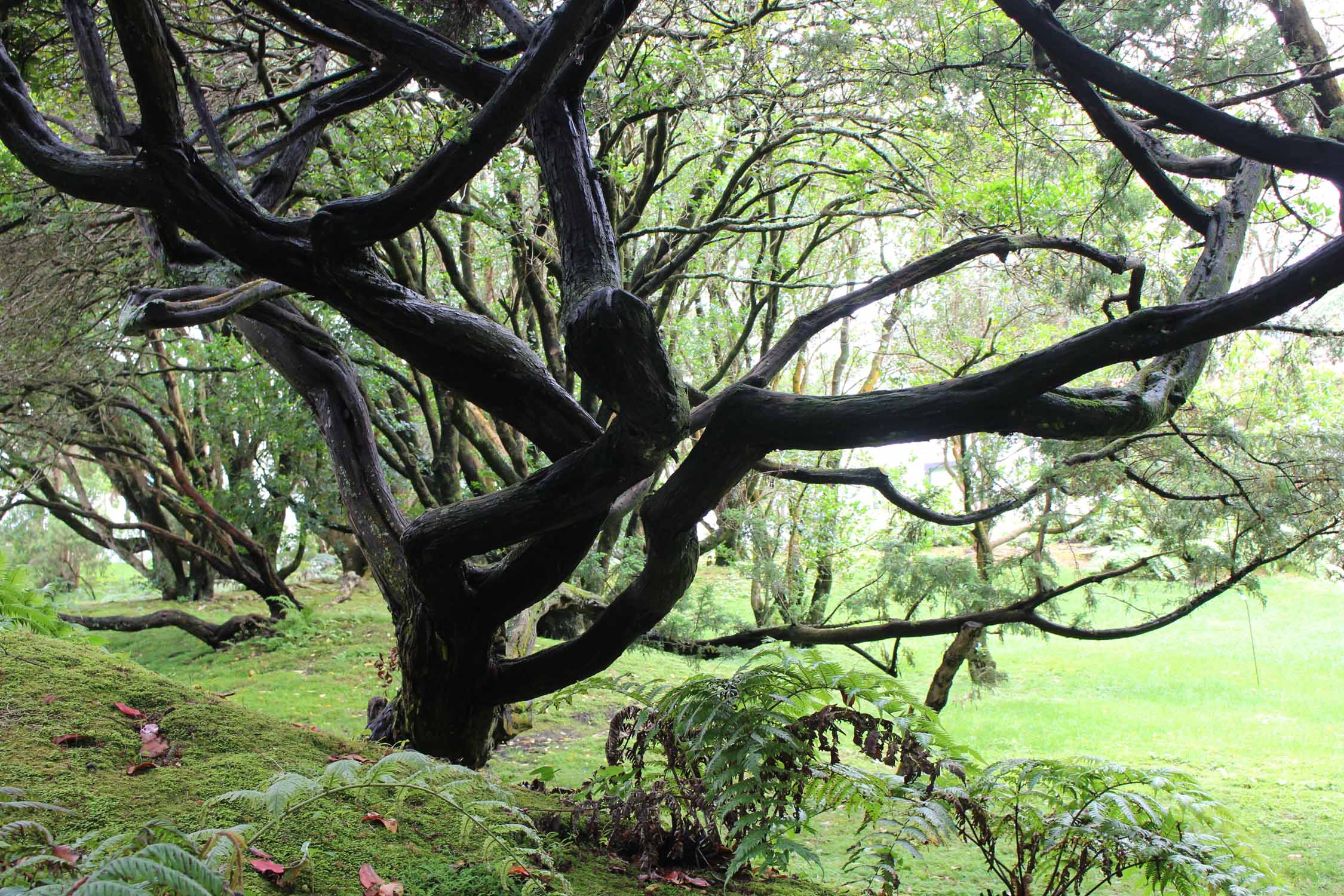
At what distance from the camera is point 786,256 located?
9.45 meters

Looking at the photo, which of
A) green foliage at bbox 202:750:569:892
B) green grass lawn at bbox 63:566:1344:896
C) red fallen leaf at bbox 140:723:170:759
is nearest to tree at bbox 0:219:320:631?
green grass lawn at bbox 63:566:1344:896

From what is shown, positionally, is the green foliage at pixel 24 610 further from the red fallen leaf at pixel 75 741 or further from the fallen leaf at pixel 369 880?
the fallen leaf at pixel 369 880

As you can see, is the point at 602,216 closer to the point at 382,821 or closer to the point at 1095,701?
the point at 382,821

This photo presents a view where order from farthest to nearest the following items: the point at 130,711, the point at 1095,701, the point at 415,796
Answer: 1. the point at 1095,701
2. the point at 130,711
3. the point at 415,796

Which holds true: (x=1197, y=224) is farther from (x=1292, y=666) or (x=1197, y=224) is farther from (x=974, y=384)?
(x=1292, y=666)

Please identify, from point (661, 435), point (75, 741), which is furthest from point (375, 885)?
point (661, 435)

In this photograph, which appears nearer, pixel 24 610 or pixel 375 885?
pixel 375 885

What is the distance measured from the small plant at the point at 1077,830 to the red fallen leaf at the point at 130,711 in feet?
7.41

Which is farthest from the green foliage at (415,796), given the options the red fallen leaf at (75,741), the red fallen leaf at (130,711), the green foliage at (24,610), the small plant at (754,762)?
the green foliage at (24,610)

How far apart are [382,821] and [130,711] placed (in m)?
1.07

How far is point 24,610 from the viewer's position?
14.9 feet

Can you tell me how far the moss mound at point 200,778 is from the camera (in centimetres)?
198

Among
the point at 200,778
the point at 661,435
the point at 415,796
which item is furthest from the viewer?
the point at 661,435

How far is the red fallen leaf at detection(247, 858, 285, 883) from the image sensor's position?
1782mm
